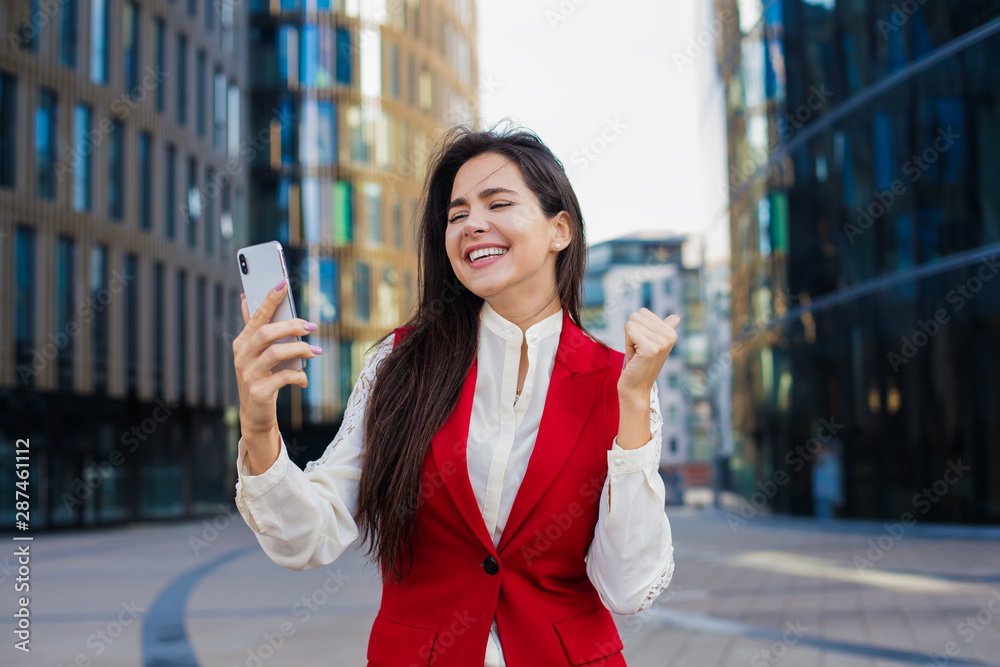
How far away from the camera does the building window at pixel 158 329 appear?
2441 cm

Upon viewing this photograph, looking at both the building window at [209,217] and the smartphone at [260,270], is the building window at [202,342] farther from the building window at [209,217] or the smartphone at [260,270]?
the smartphone at [260,270]

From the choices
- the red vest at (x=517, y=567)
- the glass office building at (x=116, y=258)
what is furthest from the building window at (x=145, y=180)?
the red vest at (x=517, y=567)

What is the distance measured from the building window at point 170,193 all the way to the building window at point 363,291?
36.9ft

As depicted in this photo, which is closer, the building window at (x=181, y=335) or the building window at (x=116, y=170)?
the building window at (x=116, y=170)

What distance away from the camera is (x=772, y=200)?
67.6 feet

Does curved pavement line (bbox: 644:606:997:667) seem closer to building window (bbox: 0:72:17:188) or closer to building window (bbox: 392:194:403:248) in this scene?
building window (bbox: 0:72:17:188)

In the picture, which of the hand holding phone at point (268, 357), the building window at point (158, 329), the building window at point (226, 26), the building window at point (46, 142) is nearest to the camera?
the hand holding phone at point (268, 357)

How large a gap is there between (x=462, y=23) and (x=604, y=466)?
4531 centimetres

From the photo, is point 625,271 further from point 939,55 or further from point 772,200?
point 772,200

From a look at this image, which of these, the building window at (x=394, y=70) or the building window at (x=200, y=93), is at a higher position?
the building window at (x=394, y=70)

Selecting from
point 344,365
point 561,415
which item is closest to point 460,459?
point 561,415

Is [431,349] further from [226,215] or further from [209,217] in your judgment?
[226,215]

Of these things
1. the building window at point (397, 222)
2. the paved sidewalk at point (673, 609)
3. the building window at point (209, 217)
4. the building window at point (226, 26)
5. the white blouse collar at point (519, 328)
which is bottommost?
the paved sidewalk at point (673, 609)

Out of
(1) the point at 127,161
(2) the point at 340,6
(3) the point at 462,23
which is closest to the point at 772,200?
(1) the point at 127,161
